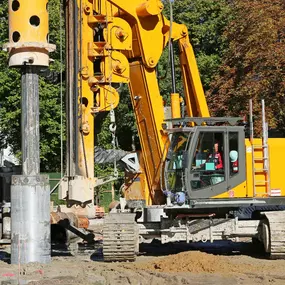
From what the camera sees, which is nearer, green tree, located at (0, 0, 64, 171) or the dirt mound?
the dirt mound

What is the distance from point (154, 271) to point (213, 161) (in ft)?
9.54

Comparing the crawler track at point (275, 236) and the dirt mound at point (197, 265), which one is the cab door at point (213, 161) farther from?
the dirt mound at point (197, 265)

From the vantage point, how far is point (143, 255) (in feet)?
57.0

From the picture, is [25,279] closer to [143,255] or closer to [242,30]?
[143,255]

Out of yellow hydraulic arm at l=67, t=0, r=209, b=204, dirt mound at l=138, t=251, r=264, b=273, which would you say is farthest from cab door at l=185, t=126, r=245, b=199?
dirt mound at l=138, t=251, r=264, b=273

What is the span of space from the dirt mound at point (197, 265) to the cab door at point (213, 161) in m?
1.34

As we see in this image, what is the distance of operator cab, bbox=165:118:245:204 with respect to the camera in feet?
52.7

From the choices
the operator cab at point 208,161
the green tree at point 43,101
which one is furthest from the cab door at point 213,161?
the green tree at point 43,101

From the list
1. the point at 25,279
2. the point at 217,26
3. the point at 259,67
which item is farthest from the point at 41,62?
the point at 217,26

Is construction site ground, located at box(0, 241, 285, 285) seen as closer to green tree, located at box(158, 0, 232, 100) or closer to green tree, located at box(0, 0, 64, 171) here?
green tree, located at box(0, 0, 64, 171)

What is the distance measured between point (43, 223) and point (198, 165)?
339cm

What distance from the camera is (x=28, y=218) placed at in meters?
15.0

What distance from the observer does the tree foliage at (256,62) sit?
29.7 meters

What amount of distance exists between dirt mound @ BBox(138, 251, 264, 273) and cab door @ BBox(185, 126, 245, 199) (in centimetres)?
134
